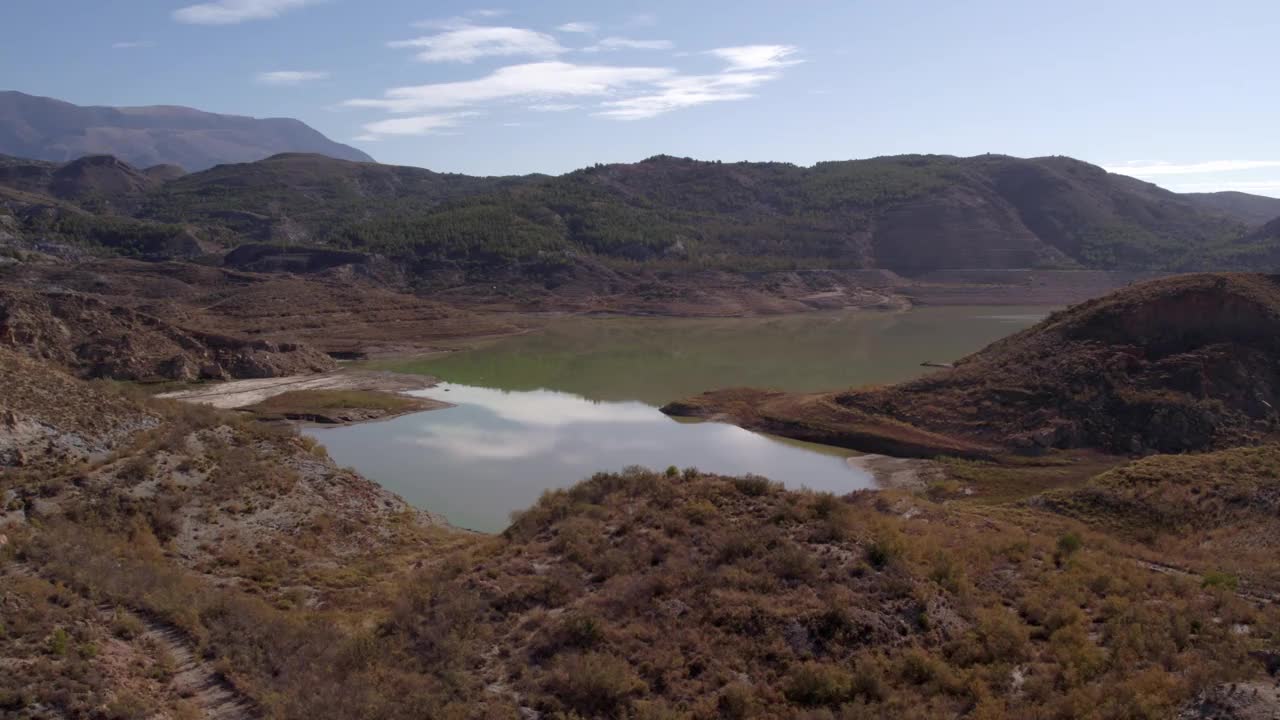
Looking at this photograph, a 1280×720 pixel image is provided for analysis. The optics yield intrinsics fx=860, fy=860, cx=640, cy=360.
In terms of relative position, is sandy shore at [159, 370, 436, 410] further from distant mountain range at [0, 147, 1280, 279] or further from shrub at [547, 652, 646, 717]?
distant mountain range at [0, 147, 1280, 279]

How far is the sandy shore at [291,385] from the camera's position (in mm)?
44469

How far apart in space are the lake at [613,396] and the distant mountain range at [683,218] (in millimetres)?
28327

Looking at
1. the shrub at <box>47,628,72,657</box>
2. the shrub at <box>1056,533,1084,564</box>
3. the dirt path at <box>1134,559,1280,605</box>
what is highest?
the shrub at <box>1056,533,1084,564</box>

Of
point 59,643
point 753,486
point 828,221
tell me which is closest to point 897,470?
point 753,486

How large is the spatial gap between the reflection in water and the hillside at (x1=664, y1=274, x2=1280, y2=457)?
357 centimetres

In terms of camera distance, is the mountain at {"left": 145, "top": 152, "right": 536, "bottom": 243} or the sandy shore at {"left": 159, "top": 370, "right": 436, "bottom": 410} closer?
the sandy shore at {"left": 159, "top": 370, "right": 436, "bottom": 410}

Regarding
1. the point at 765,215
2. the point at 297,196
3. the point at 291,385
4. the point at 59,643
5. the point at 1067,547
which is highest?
the point at 765,215

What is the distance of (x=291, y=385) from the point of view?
49.3 meters

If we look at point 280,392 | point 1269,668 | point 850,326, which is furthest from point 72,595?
point 850,326

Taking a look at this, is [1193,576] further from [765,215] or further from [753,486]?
[765,215]

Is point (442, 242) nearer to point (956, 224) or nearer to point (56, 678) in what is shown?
point (956, 224)

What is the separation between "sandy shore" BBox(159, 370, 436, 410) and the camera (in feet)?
146

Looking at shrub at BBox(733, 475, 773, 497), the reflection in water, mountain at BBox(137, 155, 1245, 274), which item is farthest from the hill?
mountain at BBox(137, 155, 1245, 274)

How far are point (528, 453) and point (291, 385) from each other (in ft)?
71.4
